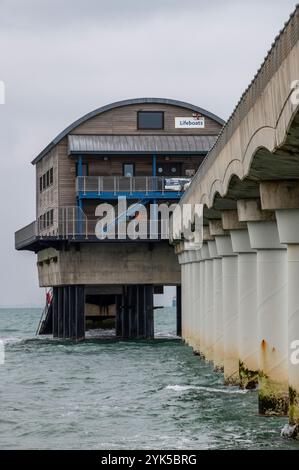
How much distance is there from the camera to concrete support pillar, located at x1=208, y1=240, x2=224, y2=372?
4794 centimetres

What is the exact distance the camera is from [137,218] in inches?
3019

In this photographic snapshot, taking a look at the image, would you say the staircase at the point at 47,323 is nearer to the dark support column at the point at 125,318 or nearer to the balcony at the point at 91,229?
the dark support column at the point at 125,318

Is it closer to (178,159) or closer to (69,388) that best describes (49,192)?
(178,159)

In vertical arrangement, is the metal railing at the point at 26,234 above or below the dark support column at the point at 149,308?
above

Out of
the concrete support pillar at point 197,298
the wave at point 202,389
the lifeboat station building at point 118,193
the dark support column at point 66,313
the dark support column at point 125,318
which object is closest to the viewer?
the wave at point 202,389

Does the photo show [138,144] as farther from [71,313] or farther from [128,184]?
[71,313]

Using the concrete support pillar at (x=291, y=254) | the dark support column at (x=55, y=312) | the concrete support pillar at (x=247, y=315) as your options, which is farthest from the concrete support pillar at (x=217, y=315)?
the dark support column at (x=55, y=312)

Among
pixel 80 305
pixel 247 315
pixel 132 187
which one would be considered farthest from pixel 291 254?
pixel 132 187

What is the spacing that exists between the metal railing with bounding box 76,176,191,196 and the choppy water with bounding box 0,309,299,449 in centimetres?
1799

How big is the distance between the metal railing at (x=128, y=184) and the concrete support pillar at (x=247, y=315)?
123 feet

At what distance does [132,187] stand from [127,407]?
1615 inches

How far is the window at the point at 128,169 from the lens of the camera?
260 ft

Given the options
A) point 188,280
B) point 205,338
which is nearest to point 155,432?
point 205,338

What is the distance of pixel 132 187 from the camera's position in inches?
3014
